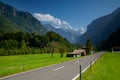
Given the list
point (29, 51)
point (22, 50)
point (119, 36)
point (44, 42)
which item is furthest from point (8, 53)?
point (119, 36)

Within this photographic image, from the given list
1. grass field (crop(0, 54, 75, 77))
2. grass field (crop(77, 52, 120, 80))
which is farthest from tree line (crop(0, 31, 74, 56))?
grass field (crop(77, 52, 120, 80))

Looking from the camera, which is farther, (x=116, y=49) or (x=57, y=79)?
(x=116, y=49)

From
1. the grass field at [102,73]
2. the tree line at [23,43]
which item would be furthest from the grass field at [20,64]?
the tree line at [23,43]

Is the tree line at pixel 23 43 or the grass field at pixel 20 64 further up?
the tree line at pixel 23 43

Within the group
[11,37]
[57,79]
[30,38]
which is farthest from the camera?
[30,38]

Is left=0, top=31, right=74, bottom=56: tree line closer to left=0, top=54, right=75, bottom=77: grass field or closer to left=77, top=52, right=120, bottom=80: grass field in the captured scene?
left=0, top=54, right=75, bottom=77: grass field

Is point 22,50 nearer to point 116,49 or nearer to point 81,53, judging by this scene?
point 81,53

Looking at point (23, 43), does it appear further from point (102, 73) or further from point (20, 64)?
point (102, 73)

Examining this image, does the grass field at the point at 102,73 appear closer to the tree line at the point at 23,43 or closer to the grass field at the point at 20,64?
the grass field at the point at 20,64

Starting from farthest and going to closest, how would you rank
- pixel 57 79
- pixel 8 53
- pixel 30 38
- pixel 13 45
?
pixel 30 38 < pixel 13 45 < pixel 8 53 < pixel 57 79

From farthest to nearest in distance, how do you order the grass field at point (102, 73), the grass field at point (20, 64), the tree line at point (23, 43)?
the tree line at point (23, 43), the grass field at point (20, 64), the grass field at point (102, 73)

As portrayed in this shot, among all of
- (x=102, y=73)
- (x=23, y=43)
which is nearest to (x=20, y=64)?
(x=102, y=73)

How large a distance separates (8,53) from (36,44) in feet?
186

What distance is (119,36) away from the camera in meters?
196
